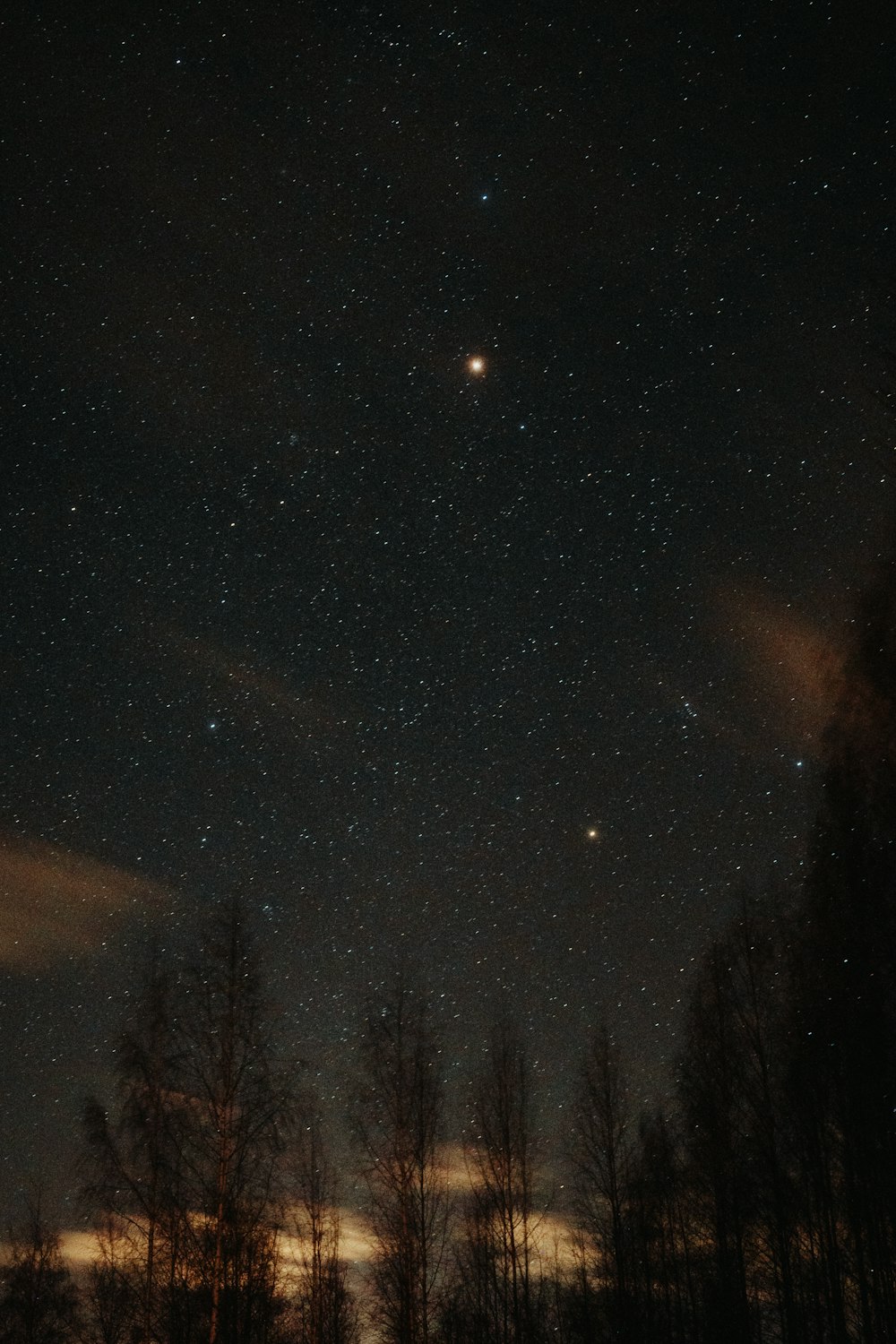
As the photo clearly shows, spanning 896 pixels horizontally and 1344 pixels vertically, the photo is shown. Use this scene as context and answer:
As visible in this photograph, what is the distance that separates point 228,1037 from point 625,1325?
11.9m

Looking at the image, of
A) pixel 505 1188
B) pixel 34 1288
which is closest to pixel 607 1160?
pixel 505 1188

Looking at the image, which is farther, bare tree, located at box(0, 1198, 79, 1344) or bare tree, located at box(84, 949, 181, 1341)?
bare tree, located at box(0, 1198, 79, 1344)

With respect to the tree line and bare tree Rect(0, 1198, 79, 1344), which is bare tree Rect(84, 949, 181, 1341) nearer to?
the tree line

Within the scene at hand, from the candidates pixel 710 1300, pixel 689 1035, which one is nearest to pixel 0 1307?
pixel 710 1300

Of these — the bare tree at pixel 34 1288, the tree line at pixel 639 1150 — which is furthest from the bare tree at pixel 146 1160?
the bare tree at pixel 34 1288

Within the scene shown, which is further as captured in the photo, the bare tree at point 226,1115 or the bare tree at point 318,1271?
the bare tree at point 318,1271

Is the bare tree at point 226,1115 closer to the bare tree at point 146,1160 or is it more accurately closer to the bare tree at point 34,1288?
the bare tree at point 146,1160

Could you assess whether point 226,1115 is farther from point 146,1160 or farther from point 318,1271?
point 318,1271

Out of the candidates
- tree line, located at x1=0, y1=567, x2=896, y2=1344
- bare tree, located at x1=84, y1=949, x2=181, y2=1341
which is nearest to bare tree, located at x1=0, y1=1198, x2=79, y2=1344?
tree line, located at x1=0, y1=567, x2=896, y2=1344

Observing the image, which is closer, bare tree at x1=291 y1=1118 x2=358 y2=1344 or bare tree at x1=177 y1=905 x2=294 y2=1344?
bare tree at x1=177 y1=905 x2=294 y2=1344

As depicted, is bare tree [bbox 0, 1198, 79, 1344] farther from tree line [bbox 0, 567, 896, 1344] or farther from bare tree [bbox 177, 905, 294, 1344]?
bare tree [bbox 177, 905, 294, 1344]

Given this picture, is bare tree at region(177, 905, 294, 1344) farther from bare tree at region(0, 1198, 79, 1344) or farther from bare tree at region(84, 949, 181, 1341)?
bare tree at region(0, 1198, 79, 1344)

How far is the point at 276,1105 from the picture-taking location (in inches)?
687

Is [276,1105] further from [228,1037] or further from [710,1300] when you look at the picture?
[710,1300]
